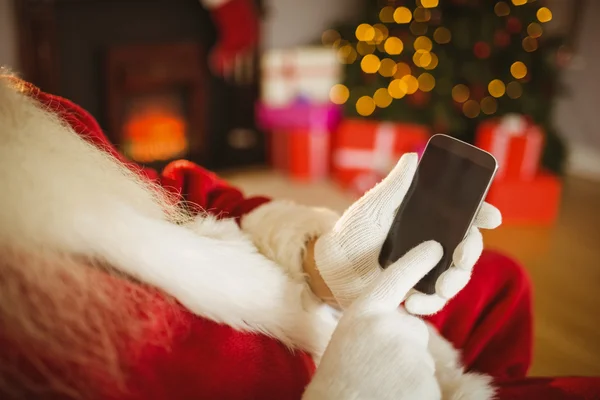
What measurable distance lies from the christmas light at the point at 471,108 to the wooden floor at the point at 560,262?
622 millimetres

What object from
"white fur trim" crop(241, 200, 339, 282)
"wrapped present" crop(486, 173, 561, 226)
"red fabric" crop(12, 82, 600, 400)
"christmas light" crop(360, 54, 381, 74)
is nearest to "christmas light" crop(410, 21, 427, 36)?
"christmas light" crop(360, 54, 381, 74)

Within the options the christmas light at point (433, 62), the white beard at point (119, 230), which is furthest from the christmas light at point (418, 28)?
the white beard at point (119, 230)

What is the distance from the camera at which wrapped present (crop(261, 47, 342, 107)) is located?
2.94 meters

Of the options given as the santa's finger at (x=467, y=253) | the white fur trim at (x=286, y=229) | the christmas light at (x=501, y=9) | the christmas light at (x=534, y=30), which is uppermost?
the christmas light at (x=501, y=9)

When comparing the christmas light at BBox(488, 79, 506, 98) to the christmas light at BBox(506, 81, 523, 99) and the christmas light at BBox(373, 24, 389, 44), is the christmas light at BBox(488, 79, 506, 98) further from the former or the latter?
the christmas light at BBox(373, 24, 389, 44)

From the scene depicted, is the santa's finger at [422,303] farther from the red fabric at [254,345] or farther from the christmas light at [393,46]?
the christmas light at [393,46]

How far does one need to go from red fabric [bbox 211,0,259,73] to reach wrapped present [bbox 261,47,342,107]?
0.15 m

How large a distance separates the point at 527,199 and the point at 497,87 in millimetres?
722

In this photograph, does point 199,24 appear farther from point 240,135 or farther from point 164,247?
point 164,247

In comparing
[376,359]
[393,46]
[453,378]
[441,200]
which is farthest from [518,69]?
[376,359]

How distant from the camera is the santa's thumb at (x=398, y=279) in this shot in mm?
640

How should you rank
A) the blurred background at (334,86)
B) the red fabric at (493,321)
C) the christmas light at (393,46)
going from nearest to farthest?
1. the red fabric at (493,321)
2. the blurred background at (334,86)
3. the christmas light at (393,46)

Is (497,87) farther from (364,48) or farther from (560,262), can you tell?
(560,262)

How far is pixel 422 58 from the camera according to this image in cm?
284
